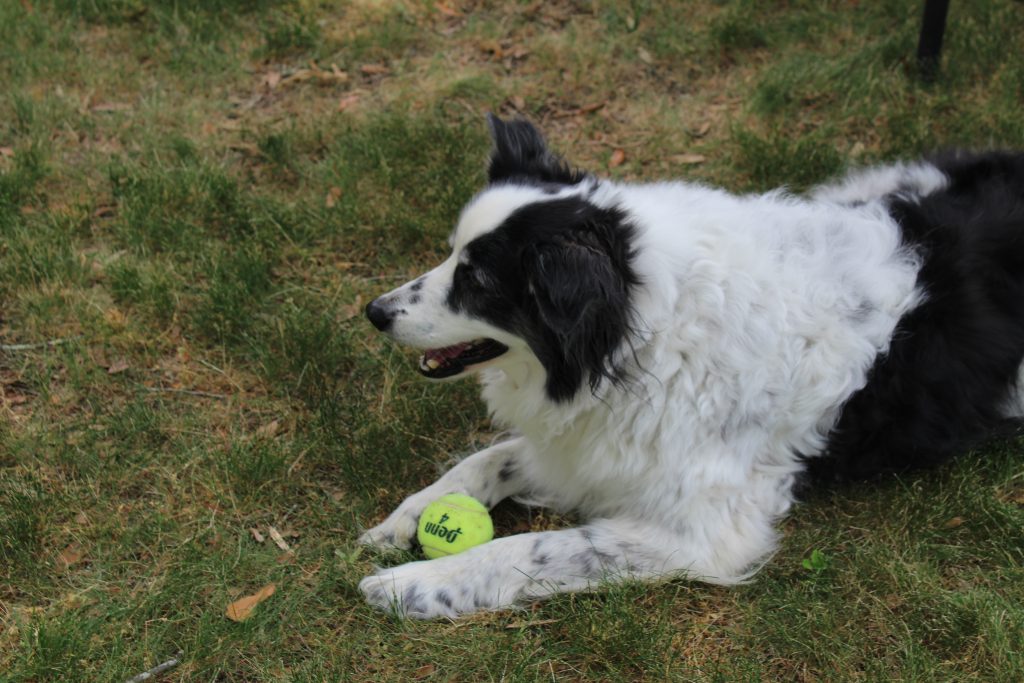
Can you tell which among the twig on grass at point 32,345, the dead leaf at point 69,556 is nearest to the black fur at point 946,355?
the dead leaf at point 69,556

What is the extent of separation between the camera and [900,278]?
3037mm

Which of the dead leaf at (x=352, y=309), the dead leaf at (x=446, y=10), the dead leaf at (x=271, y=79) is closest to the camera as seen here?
the dead leaf at (x=352, y=309)

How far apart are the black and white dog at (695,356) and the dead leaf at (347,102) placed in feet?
8.71

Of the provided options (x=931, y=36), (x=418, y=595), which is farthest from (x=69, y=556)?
(x=931, y=36)

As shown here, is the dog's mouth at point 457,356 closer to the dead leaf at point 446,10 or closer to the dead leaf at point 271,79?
the dead leaf at point 271,79

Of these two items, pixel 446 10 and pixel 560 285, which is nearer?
pixel 560 285

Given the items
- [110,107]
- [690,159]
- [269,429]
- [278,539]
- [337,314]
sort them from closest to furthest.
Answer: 1. [278,539]
2. [269,429]
3. [337,314]
4. [690,159]
5. [110,107]

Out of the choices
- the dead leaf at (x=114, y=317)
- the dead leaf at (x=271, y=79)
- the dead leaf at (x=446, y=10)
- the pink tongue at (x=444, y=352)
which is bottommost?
the dead leaf at (x=114, y=317)

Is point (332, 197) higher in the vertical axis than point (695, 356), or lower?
lower

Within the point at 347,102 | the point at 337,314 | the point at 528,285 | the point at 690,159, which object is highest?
the point at 528,285

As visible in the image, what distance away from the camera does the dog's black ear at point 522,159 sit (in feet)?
10.2

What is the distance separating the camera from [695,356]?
2.85 meters

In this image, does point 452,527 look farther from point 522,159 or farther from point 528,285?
point 522,159

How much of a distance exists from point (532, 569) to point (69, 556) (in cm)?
161
